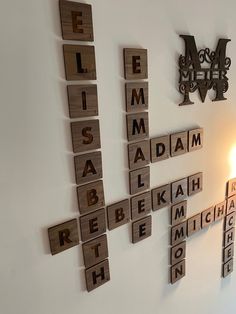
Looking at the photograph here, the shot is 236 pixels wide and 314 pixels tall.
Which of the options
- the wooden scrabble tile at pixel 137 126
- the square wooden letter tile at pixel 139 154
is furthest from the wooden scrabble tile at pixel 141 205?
the wooden scrabble tile at pixel 137 126

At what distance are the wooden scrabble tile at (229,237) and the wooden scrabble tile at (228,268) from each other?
0.14 metres

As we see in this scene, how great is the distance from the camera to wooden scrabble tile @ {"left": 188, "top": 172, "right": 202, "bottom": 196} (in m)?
1.41

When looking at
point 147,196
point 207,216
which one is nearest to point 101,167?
point 147,196

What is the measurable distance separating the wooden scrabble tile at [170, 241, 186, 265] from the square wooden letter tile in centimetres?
50

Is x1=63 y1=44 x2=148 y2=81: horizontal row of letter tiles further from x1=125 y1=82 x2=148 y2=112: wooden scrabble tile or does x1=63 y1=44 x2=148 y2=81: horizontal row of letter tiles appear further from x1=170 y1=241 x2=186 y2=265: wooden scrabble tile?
x1=170 y1=241 x2=186 y2=265: wooden scrabble tile

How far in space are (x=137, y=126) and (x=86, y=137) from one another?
0.24 metres

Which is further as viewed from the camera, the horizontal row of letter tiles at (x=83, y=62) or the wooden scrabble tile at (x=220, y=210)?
the wooden scrabble tile at (x=220, y=210)

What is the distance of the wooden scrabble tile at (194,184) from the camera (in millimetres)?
1413

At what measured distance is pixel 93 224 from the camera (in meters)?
1.08

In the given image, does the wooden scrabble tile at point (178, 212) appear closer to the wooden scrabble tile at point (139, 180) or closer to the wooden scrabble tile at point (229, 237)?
the wooden scrabble tile at point (139, 180)

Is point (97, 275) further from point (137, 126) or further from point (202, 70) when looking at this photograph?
point (202, 70)

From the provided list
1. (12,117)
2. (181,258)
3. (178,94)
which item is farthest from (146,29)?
(181,258)

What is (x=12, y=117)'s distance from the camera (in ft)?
2.76

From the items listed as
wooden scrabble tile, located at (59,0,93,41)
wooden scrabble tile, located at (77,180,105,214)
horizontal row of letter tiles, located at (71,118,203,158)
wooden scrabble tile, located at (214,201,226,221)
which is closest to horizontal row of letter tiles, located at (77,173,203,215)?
wooden scrabble tile, located at (77,180,105,214)
